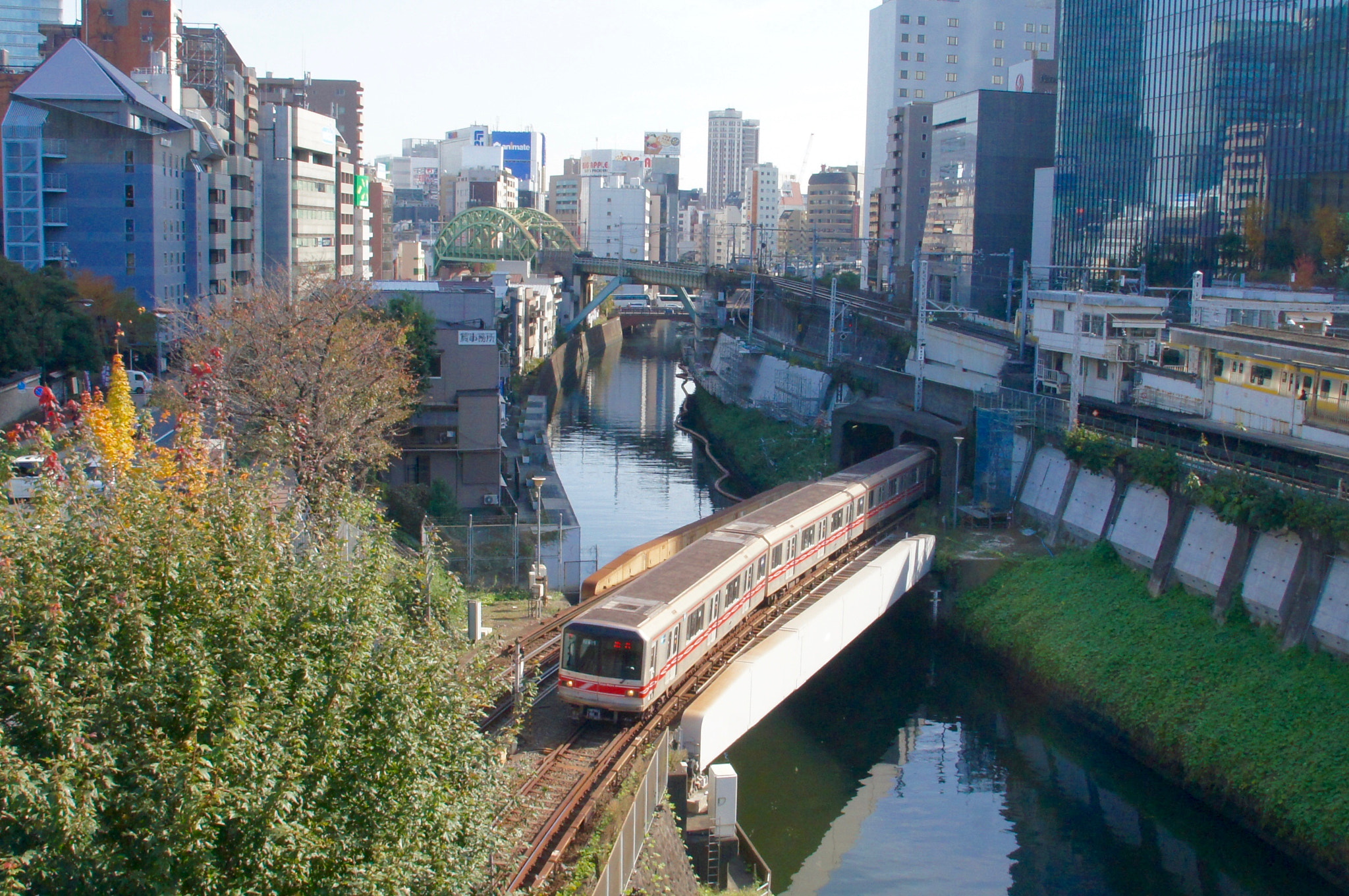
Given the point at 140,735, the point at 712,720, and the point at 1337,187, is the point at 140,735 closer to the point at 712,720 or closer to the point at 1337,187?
the point at 712,720

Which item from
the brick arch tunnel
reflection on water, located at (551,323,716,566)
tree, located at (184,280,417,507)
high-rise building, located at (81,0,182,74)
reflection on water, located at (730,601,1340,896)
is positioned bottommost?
reflection on water, located at (730,601,1340,896)

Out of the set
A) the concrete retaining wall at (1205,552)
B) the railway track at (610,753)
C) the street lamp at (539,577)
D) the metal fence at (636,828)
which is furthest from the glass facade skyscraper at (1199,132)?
the metal fence at (636,828)

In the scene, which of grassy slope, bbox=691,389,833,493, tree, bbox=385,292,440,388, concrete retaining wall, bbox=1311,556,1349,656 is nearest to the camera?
concrete retaining wall, bbox=1311,556,1349,656

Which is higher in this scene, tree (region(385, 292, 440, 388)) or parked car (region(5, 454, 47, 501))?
tree (region(385, 292, 440, 388))

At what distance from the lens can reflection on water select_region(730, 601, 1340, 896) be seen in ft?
44.4

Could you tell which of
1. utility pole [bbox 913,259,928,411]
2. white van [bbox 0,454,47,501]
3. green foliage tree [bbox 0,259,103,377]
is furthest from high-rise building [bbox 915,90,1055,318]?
white van [bbox 0,454,47,501]

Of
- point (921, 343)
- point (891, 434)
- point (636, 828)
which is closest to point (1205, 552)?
point (921, 343)

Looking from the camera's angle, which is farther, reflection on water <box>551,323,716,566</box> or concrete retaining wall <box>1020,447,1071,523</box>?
reflection on water <box>551,323,716,566</box>

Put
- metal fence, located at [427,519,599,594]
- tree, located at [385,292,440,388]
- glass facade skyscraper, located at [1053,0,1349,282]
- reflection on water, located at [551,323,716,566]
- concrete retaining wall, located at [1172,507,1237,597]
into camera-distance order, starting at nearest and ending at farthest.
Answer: concrete retaining wall, located at [1172,507,1237,597] → metal fence, located at [427,519,599,594] → tree, located at [385,292,440,388] → reflection on water, located at [551,323,716,566] → glass facade skyscraper, located at [1053,0,1349,282]

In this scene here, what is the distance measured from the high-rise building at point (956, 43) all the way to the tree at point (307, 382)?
6234 centimetres

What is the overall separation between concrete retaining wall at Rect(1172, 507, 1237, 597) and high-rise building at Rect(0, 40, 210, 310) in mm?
27834

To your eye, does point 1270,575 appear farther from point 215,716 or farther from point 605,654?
point 215,716

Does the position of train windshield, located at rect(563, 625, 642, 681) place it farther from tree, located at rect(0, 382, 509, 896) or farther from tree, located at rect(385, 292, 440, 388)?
tree, located at rect(385, 292, 440, 388)

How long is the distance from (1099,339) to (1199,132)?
19.8 m
